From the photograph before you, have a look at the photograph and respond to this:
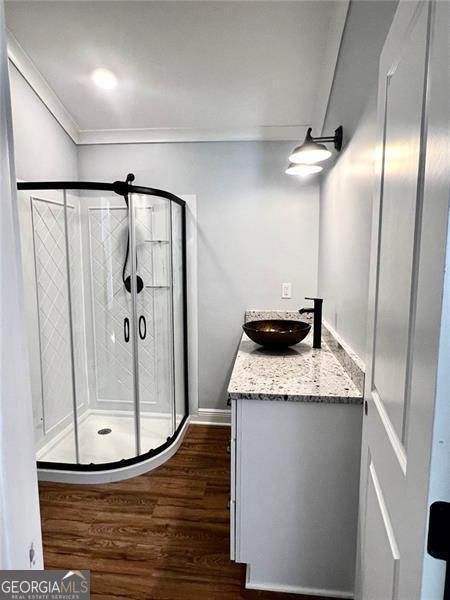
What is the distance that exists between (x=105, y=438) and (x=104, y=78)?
2.50m

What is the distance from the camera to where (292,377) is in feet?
4.95

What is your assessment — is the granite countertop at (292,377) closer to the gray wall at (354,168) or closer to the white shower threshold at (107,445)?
the gray wall at (354,168)

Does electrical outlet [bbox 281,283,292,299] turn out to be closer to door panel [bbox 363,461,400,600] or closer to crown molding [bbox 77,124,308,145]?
crown molding [bbox 77,124,308,145]

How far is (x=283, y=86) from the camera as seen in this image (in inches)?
88.0

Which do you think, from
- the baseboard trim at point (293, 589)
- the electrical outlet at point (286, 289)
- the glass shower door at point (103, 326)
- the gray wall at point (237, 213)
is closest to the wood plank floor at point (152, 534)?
the baseboard trim at point (293, 589)

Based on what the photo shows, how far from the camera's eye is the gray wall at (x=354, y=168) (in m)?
1.32

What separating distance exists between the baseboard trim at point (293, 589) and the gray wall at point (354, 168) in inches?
39.3

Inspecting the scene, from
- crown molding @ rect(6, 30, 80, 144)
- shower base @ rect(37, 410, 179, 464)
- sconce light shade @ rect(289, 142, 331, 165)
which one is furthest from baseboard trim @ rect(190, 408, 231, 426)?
crown molding @ rect(6, 30, 80, 144)

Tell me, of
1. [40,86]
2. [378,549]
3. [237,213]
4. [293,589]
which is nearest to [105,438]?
[293,589]

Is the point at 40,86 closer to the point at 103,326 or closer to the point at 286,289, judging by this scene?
the point at 103,326

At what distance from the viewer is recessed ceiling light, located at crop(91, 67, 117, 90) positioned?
2146 millimetres

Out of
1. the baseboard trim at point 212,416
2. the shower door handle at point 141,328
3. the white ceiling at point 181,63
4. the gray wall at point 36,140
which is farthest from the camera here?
the baseboard trim at point 212,416

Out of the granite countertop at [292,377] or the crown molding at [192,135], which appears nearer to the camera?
the granite countertop at [292,377]

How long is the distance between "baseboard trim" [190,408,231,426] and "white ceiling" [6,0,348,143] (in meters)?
2.22
